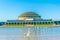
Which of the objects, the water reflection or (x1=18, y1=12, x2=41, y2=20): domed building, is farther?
(x1=18, y1=12, x2=41, y2=20): domed building

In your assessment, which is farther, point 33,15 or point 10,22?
point 33,15

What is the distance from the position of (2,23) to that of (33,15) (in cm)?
866

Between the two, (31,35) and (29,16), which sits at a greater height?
(29,16)

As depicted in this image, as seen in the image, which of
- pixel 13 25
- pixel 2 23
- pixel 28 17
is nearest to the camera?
pixel 13 25

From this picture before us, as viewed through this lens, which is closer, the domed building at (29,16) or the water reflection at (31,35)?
the water reflection at (31,35)

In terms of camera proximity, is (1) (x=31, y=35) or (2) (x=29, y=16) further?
(2) (x=29, y=16)

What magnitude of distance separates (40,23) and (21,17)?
25.7 ft

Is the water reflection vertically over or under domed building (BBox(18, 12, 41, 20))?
under

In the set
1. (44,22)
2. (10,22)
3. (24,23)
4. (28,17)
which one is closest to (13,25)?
(10,22)

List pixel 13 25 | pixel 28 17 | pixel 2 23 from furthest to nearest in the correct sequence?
1. pixel 28 17
2. pixel 2 23
3. pixel 13 25

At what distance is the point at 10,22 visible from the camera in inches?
1134

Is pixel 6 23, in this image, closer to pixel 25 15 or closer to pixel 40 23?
pixel 40 23

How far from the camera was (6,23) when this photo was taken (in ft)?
93.7

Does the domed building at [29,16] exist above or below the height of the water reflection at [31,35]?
above
